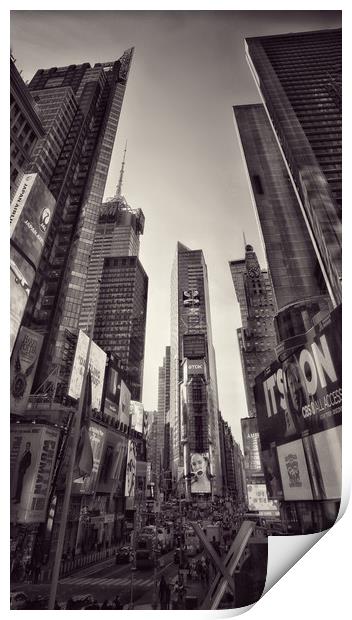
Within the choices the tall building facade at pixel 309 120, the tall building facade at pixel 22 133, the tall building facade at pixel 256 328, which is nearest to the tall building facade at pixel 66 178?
the tall building facade at pixel 22 133

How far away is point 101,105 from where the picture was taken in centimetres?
5391

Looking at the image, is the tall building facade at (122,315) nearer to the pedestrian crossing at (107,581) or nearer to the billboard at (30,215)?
the billboard at (30,215)

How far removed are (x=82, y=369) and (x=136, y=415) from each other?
31049 millimetres

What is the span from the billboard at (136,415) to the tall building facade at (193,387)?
93.8ft

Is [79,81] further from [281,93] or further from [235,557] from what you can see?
[235,557]

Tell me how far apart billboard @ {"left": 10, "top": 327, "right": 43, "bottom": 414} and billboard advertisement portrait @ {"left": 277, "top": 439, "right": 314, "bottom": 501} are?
18.3 meters

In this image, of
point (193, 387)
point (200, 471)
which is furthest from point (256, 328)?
point (200, 471)

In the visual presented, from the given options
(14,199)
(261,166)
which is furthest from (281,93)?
(14,199)

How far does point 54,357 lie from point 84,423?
43.2 m

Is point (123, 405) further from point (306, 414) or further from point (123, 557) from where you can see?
point (306, 414)

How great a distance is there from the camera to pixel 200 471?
9031cm

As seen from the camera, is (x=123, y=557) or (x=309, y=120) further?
(x=309, y=120)

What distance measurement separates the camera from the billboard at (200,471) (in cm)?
8847

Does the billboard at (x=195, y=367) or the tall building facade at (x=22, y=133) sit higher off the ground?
the billboard at (x=195, y=367)
